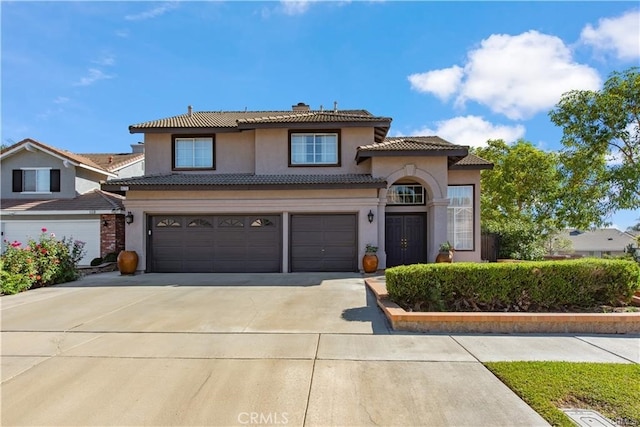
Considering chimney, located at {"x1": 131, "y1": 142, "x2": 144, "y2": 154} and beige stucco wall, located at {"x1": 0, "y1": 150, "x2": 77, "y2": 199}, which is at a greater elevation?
chimney, located at {"x1": 131, "y1": 142, "x2": 144, "y2": 154}

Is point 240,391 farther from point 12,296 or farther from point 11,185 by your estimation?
point 11,185

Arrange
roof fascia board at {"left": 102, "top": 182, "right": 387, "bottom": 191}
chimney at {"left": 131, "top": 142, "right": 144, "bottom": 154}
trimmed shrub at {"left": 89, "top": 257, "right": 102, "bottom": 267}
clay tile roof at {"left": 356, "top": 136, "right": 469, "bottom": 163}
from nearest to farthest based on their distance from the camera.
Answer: roof fascia board at {"left": 102, "top": 182, "right": 387, "bottom": 191}, clay tile roof at {"left": 356, "top": 136, "right": 469, "bottom": 163}, trimmed shrub at {"left": 89, "top": 257, "right": 102, "bottom": 267}, chimney at {"left": 131, "top": 142, "right": 144, "bottom": 154}

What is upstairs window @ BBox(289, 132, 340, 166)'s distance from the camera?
14.4 metres

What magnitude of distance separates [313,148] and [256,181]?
2.97 meters

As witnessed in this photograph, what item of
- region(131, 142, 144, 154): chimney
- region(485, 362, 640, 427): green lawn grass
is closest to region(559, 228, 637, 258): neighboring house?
region(131, 142, 144, 154): chimney

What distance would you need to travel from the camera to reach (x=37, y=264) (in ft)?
35.1

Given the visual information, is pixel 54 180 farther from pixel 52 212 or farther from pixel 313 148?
pixel 313 148

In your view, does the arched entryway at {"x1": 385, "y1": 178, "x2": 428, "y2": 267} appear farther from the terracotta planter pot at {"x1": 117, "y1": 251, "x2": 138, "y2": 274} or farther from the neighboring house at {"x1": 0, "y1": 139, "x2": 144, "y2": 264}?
the neighboring house at {"x1": 0, "y1": 139, "x2": 144, "y2": 264}

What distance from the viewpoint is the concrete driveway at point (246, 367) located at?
3547 millimetres

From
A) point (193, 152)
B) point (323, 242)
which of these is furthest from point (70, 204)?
point (323, 242)

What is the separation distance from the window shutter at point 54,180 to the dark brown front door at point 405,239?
16979 millimetres

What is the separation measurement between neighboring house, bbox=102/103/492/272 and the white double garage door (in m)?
0.04

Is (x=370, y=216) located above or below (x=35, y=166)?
below

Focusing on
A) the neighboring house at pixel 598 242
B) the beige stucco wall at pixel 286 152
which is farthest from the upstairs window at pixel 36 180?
the neighboring house at pixel 598 242
